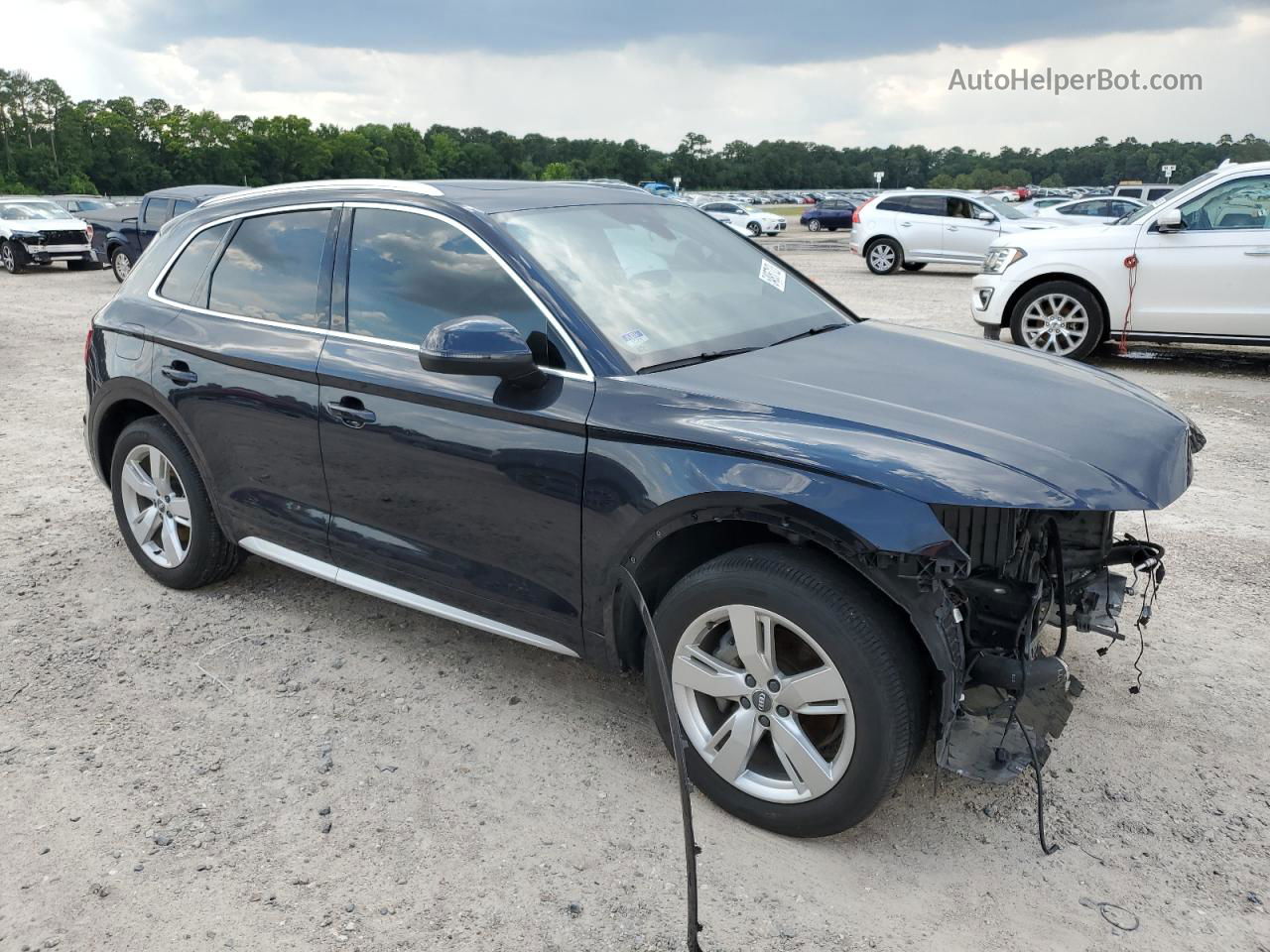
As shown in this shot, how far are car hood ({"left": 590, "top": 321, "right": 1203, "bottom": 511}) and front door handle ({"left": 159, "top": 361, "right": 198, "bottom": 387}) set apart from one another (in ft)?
6.66

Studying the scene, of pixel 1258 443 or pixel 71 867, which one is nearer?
pixel 71 867

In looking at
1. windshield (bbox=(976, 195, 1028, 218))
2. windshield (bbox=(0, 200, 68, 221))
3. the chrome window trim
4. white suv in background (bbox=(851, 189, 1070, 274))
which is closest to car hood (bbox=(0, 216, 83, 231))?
windshield (bbox=(0, 200, 68, 221))

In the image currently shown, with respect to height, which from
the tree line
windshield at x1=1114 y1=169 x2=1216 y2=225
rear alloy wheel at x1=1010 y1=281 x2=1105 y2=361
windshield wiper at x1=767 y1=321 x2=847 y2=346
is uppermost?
the tree line

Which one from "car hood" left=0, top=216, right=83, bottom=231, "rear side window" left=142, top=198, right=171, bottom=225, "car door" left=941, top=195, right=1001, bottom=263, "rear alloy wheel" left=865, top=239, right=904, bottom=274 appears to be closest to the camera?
"rear side window" left=142, top=198, right=171, bottom=225

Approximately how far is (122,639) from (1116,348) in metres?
10.1

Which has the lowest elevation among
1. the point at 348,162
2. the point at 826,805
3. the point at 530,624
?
the point at 826,805

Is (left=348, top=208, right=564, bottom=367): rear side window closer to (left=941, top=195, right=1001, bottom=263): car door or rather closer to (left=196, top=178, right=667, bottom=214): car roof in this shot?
(left=196, top=178, right=667, bottom=214): car roof

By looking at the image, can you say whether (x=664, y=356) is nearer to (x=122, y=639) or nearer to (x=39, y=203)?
(x=122, y=639)

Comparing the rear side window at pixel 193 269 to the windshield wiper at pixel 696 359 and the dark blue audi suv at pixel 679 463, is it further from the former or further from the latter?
the windshield wiper at pixel 696 359

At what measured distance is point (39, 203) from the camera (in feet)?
76.5

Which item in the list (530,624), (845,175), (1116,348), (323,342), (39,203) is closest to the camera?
(530,624)

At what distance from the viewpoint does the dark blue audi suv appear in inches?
104

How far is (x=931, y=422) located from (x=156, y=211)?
18.3 meters

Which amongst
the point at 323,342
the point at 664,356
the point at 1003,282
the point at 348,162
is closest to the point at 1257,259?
the point at 1003,282
